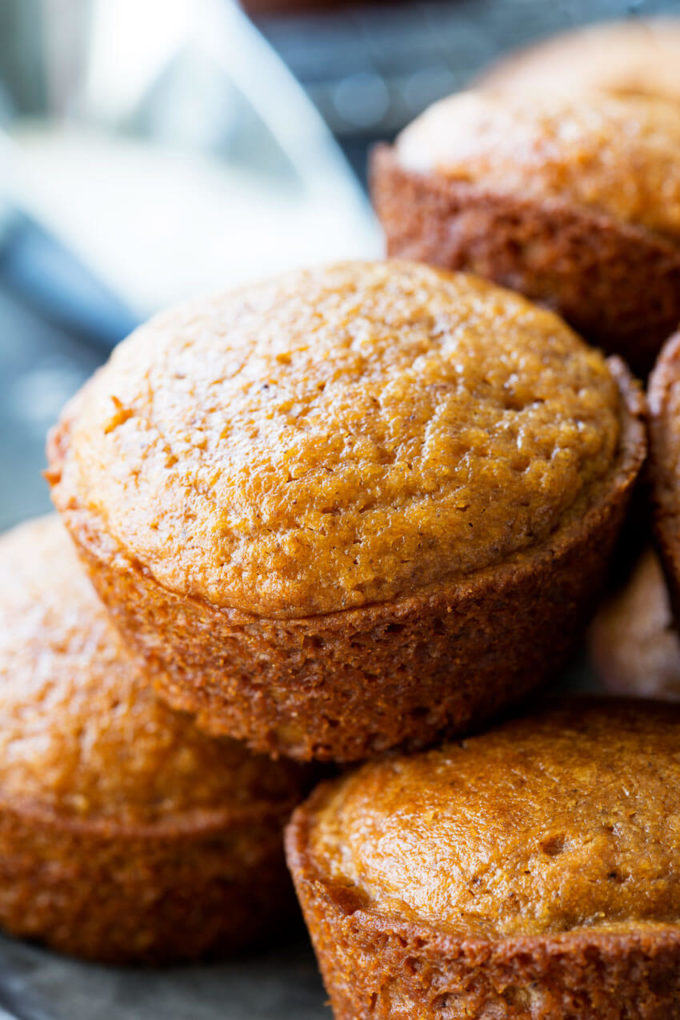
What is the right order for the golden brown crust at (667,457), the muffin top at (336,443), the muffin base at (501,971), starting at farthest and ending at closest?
1. the golden brown crust at (667,457)
2. the muffin top at (336,443)
3. the muffin base at (501,971)

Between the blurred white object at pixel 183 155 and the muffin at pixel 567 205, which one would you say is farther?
the blurred white object at pixel 183 155

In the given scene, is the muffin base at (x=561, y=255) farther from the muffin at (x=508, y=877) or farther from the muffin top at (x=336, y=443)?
the muffin at (x=508, y=877)

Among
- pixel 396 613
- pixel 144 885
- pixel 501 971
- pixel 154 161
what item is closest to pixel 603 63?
pixel 154 161

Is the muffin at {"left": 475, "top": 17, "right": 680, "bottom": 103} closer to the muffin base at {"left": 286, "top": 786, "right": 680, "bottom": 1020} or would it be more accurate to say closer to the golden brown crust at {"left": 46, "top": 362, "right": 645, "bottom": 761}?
the golden brown crust at {"left": 46, "top": 362, "right": 645, "bottom": 761}

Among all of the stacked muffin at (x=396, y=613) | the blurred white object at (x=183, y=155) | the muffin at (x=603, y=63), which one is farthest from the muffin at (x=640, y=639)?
the blurred white object at (x=183, y=155)

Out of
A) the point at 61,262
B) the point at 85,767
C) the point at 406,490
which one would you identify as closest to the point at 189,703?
the point at 85,767

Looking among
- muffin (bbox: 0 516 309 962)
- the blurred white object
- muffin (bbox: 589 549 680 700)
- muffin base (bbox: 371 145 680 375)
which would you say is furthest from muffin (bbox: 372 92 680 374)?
the blurred white object

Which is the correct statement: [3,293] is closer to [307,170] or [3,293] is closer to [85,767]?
[307,170]
